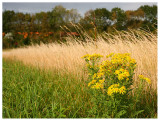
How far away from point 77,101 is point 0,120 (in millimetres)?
895

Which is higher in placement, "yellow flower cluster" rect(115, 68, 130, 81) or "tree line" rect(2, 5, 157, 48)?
"tree line" rect(2, 5, 157, 48)

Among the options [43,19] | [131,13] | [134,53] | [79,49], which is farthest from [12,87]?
[43,19]

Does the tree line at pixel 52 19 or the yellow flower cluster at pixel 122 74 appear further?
the tree line at pixel 52 19

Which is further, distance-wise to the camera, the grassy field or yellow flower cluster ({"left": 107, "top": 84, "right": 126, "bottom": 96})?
the grassy field

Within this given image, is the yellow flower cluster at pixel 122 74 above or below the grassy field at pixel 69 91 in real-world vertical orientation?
above

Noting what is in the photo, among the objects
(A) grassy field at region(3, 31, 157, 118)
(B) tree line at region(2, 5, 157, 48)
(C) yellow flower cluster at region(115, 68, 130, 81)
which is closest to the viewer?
(C) yellow flower cluster at region(115, 68, 130, 81)

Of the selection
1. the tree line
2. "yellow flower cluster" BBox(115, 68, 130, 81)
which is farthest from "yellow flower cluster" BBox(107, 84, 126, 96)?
the tree line

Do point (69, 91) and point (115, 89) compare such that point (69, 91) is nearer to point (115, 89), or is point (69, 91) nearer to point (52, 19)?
point (115, 89)

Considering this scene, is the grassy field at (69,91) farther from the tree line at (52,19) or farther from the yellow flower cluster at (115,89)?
the tree line at (52,19)

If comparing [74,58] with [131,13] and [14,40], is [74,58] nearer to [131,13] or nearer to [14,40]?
[131,13]

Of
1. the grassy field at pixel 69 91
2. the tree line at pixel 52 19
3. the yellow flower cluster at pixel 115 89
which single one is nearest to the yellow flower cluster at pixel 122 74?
the yellow flower cluster at pixel 115 89

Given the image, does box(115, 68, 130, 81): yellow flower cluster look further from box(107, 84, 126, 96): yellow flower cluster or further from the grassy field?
the grassy field

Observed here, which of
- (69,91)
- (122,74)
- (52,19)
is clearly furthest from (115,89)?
(52,19)

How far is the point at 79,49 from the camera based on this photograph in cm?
351
